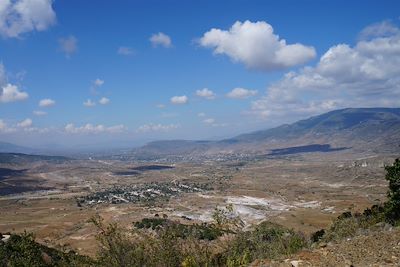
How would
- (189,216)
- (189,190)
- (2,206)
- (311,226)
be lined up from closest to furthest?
(311,226)
(189,216)
(2,206)
(189,190)

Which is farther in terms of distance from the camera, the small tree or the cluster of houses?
the cluster of houses

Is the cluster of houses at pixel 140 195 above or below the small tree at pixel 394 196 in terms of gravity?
below

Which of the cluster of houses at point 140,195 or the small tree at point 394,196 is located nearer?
the small tree at point 394,196

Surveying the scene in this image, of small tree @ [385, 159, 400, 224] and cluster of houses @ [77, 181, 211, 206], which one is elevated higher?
small tree @ [385, 159, 400, 224]

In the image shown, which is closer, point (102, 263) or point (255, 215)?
point (102, 263)

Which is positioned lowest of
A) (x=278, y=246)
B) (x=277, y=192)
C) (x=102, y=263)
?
(x=277, y=192)

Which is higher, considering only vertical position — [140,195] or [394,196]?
[394,196]

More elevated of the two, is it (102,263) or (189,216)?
(102,263)

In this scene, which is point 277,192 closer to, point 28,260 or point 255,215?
point 255,215

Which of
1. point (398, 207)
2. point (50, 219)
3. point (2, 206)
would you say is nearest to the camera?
point (398, 207)

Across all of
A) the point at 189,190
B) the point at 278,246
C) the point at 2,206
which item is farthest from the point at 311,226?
the point at 2,206

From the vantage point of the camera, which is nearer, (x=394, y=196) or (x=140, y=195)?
(x=394, y=196)
